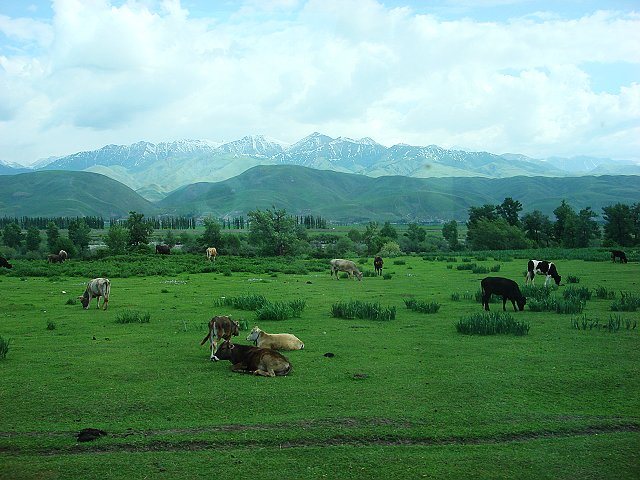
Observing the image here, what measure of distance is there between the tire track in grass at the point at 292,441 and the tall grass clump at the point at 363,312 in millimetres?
11242

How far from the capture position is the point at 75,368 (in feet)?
42.8

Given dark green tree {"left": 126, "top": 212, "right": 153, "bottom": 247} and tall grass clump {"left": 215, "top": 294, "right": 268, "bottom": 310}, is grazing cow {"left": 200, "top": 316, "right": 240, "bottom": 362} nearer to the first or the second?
tall grass clump {"left": 215, "top": 294, "right": 268, "bottom": 310}

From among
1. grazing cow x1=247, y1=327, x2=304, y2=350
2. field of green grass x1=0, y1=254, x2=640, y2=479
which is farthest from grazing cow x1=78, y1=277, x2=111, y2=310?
grazing cow x1=247, y1=327, x2=304, y2=350

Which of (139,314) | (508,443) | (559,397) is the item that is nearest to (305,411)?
(508,443)

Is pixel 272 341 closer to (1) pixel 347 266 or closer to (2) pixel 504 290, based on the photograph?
(2) pixel 504 290

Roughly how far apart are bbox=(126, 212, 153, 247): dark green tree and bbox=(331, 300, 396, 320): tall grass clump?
64.1 m

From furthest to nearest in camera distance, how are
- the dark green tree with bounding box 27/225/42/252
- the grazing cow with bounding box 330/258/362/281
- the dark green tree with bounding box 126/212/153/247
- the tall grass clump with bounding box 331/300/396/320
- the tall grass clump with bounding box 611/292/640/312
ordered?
the dark green tree with bounding box 27/225/42/252
the dark green tree with bounding box 126/212/153/247
the grazing cow with bounding box 330/258/362/281
the tall grass clump with bounding box 611/292/640/312
the tall grass clump with bounding box 331/300/396/320

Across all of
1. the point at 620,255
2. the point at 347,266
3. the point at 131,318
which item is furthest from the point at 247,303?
the point at 620,255

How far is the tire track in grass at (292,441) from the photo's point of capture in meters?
8.52

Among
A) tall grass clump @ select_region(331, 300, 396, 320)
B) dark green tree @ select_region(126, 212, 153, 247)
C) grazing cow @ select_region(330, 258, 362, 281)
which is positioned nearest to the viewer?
tall grass clump @ select_region(331, 300, 396, 320)

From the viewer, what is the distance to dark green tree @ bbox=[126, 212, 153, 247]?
261 ft

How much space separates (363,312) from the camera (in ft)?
68.7

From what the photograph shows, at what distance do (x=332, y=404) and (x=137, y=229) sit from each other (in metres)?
75.0

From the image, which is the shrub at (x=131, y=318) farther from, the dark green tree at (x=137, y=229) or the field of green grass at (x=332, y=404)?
the dark green tree at (x=137, y=229)
